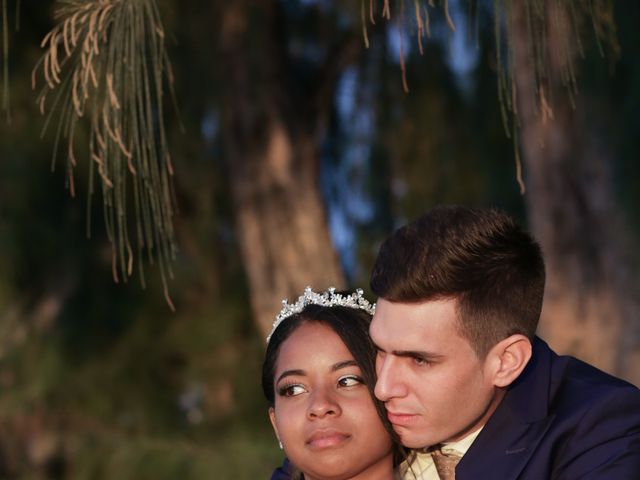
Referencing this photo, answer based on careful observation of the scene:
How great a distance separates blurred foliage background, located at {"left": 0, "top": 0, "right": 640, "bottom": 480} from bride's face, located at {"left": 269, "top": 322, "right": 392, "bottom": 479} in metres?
2.70

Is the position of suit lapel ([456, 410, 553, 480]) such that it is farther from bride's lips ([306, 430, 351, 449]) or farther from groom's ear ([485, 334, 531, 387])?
bride's lips ([306, 430, 351, 449])

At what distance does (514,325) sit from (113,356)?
4.38m

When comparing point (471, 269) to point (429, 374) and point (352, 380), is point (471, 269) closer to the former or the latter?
point (429, 374)

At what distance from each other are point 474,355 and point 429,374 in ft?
0.37

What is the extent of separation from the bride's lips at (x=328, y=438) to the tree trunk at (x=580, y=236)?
2.39 meters

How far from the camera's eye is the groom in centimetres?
257

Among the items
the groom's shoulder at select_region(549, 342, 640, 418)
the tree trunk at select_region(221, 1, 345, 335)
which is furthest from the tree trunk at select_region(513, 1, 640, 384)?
the groom's shoulder at select_region(549, 342, 640, 418)

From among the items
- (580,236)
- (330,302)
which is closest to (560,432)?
(330,302)

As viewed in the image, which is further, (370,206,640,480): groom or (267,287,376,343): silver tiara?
(267,287,376,343): silver tiara

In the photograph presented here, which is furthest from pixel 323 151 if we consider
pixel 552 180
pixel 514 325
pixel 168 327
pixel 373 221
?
pixel 514 325

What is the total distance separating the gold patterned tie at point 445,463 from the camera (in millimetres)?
2799

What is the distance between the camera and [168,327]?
22.8 feet

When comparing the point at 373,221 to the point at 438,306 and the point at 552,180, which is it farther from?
the point at 438,306

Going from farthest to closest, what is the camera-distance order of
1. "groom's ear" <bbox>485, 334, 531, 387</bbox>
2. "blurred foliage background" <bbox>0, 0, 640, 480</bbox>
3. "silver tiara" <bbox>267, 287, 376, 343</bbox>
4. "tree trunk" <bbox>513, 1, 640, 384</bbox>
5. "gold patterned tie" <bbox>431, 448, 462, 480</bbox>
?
1. "blurred foliage background" <bbox>0, 0, 640, 480</bbox>
2. "tree trunk" <bbox>513, 1, 640, 384</bbox>
3. "silver tiara" <bbox>267, 287, 376, 343</bbox>
4. "gold patterned tie" <bbox>431, 448, 462, 480</bbox>
5. "groom's ear" <bbox>485, 334, 531, 387</bbox>
